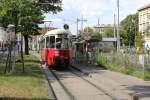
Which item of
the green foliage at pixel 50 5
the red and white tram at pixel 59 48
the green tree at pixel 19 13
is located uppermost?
the green foliage at pixel 50 5

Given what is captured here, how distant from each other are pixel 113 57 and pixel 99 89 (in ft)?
51.1

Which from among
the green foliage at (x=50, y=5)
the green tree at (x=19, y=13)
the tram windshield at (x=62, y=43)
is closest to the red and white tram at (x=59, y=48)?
the tram windshield at (x=62, y=43)

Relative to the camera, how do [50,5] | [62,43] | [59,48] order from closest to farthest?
[59,48] < [62,43] < [50,5]

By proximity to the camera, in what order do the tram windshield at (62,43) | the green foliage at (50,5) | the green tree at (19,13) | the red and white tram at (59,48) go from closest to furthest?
the red and white tram at (59,48)
the tram windshield at (62,43)
the green tree at (19,13)
the green foliage at (50,5)

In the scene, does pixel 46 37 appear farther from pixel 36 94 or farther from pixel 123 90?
pixel 36 94

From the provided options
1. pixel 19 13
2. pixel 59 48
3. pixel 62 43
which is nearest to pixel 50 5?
pixel 19 13

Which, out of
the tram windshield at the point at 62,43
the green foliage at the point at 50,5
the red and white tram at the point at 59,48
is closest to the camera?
the red and white tram at the point at 59,48

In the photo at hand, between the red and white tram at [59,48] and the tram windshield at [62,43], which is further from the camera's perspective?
the tram windshield at [62,43]

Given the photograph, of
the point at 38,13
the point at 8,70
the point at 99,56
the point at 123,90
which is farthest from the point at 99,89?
the point at 38,13

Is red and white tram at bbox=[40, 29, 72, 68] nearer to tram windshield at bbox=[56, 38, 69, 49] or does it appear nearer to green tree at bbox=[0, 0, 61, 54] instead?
tram windshield at bbox=[56, 38, 69, 49]

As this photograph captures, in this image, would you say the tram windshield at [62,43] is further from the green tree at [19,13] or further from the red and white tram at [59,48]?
the green tree at [19,13]

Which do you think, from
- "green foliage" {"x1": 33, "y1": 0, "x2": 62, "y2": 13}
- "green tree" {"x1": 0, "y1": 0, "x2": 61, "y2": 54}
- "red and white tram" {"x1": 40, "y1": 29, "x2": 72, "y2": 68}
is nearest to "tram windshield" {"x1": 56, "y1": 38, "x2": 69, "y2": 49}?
"red and white tram" {"x1": 40, "y1": 29, "x2": 72, "y2": 68}

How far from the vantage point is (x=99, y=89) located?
24.2m

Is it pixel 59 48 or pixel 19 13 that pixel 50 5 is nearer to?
pixel 19 13
